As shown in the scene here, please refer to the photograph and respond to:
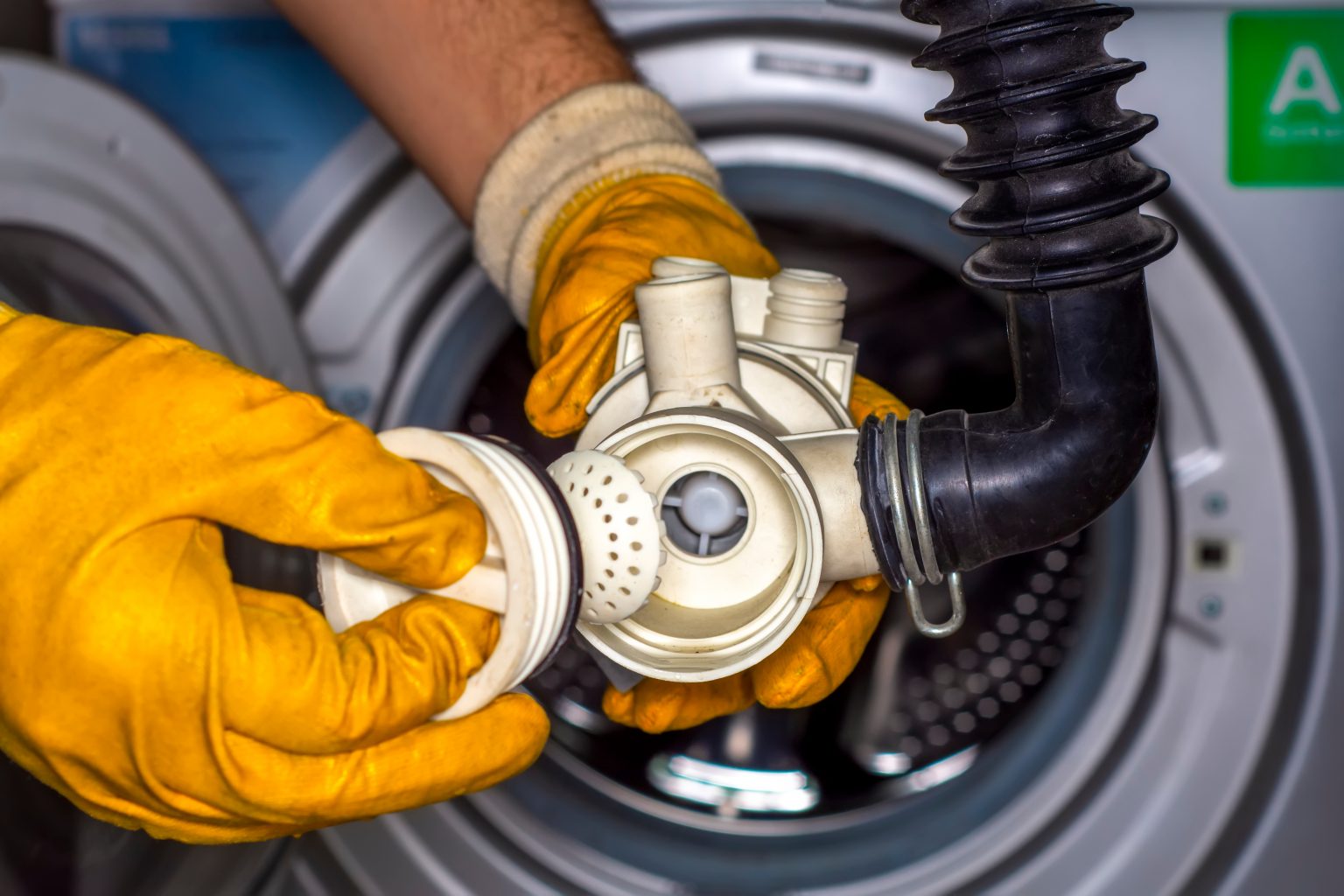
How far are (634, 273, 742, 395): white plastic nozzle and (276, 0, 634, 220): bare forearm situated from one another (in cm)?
34

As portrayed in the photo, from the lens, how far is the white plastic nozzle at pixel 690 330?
631mm

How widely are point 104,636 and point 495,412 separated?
79 cm

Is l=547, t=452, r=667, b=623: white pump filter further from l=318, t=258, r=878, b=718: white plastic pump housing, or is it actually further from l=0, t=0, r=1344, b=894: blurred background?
l=0, t=0, r=1344, b=894: blurred background

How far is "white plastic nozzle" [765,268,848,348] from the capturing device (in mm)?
684

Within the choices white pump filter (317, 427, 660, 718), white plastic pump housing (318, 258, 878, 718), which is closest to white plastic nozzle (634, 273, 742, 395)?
white plastic pump housing (318, 258, 878, 718)

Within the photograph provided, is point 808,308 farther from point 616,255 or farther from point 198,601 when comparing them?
point 198,601

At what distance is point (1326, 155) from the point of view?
0.94 metres

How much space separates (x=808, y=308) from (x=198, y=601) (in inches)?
15.1

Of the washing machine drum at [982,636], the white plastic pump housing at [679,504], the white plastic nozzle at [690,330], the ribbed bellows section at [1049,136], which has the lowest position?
the washing machine drum at [982,636]

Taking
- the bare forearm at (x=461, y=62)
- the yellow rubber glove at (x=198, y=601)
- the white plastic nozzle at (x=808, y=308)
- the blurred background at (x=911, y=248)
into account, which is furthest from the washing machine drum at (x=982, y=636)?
the yellow rubber glove at (x=198, y=601)

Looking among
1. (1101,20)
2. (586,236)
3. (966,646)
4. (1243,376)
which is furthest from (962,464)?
(966,646)

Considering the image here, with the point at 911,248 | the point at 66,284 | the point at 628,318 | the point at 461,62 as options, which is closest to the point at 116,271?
the point at 66,284

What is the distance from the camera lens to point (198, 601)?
0.51m

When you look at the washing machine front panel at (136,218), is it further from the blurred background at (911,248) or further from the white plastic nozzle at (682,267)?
the white plastic nozzle at (682,267)
